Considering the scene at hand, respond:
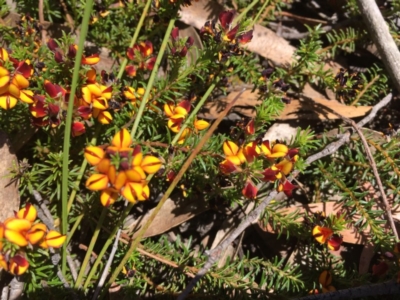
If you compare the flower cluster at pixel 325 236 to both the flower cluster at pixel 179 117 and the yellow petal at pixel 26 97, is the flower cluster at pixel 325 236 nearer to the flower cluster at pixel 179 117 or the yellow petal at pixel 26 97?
the flower cluster at pixel 179 117

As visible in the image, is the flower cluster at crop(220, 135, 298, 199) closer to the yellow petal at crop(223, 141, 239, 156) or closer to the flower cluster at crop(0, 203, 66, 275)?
the yellow petal at crop(223, 141, 239, 156)

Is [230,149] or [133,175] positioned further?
[230,149]

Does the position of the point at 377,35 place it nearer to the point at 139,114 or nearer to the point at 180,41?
the point at 180,41

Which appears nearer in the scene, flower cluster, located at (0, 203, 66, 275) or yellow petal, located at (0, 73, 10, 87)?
flower cluster, located at (0, 203, 66, 275)

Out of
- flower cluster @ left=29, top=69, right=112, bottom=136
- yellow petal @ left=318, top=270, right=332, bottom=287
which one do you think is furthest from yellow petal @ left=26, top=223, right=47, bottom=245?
yellow petal @ left=318, top=270, right=332, bottom=287

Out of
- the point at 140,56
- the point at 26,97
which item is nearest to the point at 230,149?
the point at 140,56

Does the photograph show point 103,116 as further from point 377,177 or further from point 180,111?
point 377,177

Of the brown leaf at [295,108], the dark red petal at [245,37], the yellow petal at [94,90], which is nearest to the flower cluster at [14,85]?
the yellow petal at [94,90]
